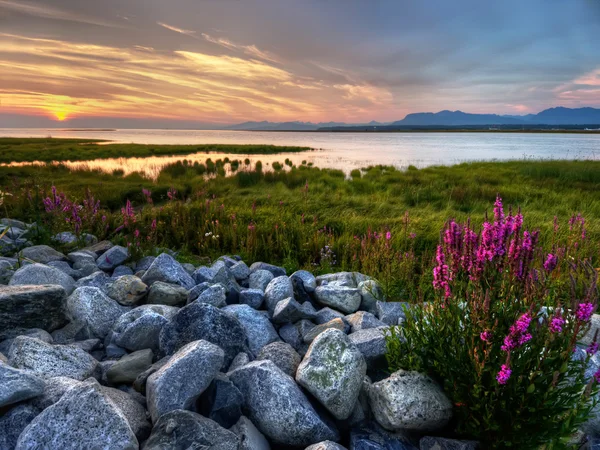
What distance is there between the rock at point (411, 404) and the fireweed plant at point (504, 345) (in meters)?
0.09

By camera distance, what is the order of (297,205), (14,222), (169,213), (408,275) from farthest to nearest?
(297,205), (169,213), (14,222), (408,275)

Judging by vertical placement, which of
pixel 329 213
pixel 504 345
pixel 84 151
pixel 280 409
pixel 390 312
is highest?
pixel 84 151

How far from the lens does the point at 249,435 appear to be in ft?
8.15

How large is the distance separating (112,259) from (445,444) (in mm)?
5255

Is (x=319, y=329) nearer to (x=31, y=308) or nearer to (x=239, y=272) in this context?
(x=239, y=272)

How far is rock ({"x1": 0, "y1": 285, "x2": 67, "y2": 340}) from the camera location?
338cm

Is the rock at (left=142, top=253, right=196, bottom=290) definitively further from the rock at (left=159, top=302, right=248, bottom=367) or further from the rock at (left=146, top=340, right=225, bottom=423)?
the rock at (left=146, top=340, right=225, bottom=423)

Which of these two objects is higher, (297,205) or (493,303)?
(493,303)

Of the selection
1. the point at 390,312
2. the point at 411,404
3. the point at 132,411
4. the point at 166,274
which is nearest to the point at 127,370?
the point at 132,411

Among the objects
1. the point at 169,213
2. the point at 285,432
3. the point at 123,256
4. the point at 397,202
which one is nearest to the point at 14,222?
the point at 169,213

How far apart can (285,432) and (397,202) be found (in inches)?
519

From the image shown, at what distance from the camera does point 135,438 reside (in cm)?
222

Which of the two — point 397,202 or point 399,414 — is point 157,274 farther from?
point 397,202

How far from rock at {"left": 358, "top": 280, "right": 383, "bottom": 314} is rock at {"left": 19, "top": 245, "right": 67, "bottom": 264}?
4.57 meters
